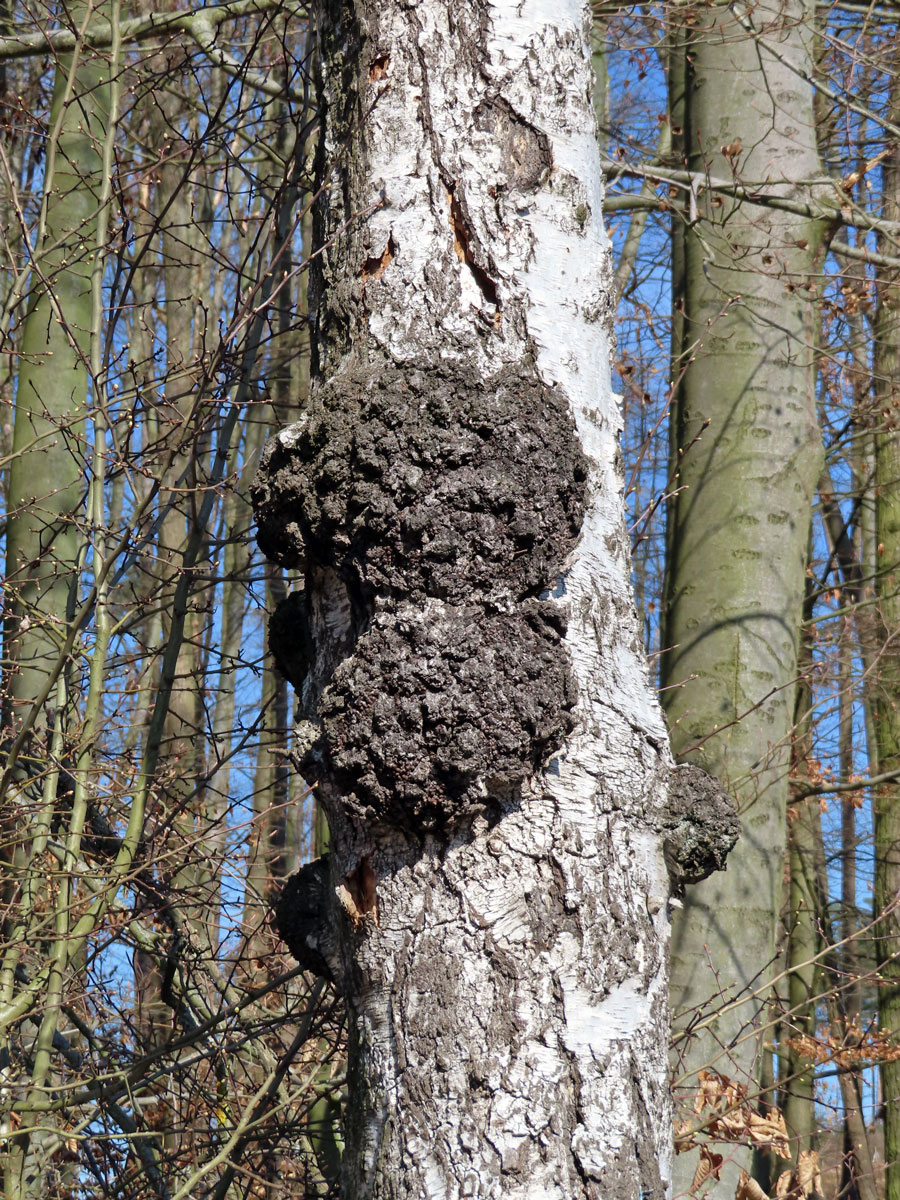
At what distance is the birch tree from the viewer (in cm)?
125

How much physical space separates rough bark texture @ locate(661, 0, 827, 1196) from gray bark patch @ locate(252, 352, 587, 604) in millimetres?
2202

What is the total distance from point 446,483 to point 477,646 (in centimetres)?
21

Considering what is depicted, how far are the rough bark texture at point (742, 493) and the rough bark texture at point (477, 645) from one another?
2011 millimetres

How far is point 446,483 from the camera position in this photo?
4.41 feet

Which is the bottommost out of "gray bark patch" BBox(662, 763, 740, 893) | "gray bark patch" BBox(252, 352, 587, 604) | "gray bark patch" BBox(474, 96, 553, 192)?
"gray bark patch" BBox(662, 763, 740, 893)

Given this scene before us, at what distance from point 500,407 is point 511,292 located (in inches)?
8.3

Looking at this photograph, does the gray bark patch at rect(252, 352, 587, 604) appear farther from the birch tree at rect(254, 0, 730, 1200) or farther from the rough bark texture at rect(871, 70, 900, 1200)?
the rough bark texture at rect(871, 70, 900, 1200)

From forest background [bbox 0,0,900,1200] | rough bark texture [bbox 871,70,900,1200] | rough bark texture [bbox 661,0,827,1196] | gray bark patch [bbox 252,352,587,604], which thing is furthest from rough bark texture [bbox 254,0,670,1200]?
rough bark texture [bbox 871,70,900,1200]

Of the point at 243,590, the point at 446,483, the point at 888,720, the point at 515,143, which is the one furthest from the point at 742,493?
the point at 888,720

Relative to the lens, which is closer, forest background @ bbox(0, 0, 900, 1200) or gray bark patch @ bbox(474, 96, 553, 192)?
gray bark patch @ bbox(474, 96, 553, 192)

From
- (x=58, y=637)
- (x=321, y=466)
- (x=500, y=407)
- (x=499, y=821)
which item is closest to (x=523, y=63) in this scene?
(x=500, y=407)

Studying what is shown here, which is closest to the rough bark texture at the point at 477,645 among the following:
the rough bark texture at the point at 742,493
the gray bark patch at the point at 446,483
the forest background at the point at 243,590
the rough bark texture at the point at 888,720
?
the gray bark patch at the point at 446,483

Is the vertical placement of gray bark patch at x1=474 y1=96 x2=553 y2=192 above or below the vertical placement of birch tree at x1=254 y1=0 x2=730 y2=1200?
above

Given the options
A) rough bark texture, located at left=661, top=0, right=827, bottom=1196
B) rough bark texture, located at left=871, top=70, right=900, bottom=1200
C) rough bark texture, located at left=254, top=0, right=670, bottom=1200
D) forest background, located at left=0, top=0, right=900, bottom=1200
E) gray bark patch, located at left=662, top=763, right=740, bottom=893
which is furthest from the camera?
rough bark texture, located at left=871, top=70, right=900, bottom=1200
